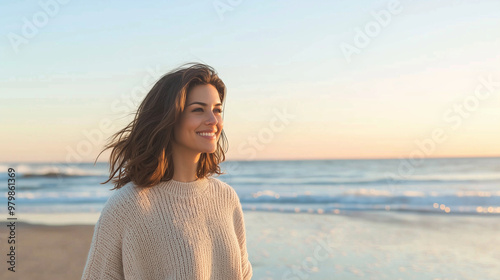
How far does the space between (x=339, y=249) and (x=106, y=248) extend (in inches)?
211

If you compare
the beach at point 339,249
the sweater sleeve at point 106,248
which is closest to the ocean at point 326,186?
the beach at point 339,249

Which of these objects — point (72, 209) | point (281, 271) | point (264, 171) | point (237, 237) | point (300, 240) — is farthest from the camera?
point (264, 171)

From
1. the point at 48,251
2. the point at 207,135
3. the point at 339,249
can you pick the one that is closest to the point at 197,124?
the point at 207,135

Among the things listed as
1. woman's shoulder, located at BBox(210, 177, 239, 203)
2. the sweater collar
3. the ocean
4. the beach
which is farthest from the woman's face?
the ocean

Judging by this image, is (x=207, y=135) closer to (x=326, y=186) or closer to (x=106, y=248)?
(x=106, y=248)

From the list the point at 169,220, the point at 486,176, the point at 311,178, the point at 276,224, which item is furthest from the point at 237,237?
the point at 486,176

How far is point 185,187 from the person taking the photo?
231 centimetres

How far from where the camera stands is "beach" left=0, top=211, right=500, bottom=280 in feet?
19.6

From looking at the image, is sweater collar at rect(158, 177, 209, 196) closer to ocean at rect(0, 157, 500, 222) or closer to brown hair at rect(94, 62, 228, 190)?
brown hair at rect(94, 62, 228, 190)

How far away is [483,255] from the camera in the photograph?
677 centimetres

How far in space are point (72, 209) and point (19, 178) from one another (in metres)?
11.3

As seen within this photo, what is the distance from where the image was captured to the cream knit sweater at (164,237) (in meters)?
2.08

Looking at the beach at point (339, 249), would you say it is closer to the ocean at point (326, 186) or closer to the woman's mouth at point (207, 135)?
the ocean at point (326, 186)

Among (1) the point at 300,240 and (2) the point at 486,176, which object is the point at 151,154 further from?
(2) the point at 486,176
